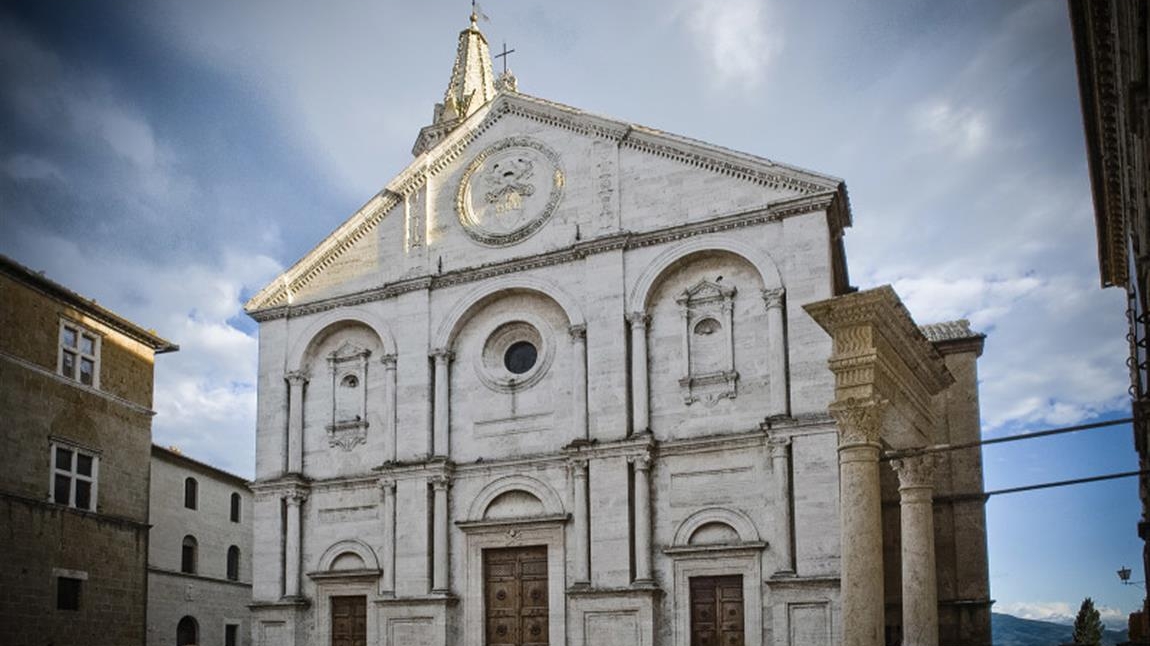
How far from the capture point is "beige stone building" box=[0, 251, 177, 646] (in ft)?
92.4

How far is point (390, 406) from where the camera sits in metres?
28.9

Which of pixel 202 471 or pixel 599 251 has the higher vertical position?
pixel 599 251

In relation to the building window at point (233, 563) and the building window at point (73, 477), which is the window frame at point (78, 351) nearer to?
the building window at point (73, 477)

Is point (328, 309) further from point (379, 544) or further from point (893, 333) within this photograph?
point (893, 333)

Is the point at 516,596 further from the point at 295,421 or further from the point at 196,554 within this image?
the point at 196,554

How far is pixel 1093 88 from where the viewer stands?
48.6 ft

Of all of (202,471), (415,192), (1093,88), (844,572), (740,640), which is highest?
(415,192)

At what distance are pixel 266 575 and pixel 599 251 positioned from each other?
11364 mm

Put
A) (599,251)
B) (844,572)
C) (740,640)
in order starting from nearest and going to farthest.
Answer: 1. (844,572)
2. (740,640)
3. (599,251)

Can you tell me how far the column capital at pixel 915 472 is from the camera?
1786cm

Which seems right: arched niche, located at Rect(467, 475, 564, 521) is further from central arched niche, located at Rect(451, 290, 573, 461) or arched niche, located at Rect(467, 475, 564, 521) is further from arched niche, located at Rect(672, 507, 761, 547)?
arched niche, located at Rect(672, 507, 761, 547)

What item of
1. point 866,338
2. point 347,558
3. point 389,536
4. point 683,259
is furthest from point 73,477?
point 866,338

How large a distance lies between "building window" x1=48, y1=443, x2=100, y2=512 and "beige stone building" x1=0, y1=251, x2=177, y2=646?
0.03 meters

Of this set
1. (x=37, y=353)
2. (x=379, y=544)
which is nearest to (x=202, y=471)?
(x=37, y=353)
